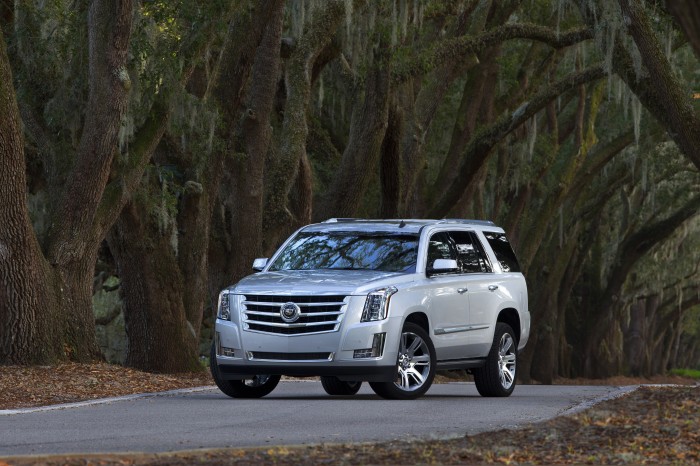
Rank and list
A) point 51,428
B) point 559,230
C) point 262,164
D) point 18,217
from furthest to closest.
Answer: point 559,230
point 262,164
point 18,217
point 51,428

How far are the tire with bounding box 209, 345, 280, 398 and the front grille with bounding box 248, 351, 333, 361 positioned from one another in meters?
0.55

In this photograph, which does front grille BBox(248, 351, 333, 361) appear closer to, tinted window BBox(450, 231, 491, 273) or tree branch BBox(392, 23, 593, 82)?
tinted window BBox(450, 231, 491, 273)

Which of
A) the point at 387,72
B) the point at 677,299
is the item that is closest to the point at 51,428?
the point at 387,72

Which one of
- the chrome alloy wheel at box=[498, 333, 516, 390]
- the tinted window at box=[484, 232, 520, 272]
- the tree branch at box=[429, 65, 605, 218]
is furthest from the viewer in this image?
the tree branch at box=[429, 65, 605, 218]

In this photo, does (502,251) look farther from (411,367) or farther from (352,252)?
(411,367)

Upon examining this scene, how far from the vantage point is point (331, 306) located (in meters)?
14.3

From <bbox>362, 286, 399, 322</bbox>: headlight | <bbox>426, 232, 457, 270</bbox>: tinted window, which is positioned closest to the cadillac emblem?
<bbox>362, 286, 399, 322</bbox>: headlight

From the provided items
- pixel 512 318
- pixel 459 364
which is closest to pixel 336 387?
pixel 459 364

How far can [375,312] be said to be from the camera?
14.4m

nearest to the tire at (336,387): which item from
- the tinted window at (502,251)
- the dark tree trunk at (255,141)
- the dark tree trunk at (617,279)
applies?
the tinted window at (502,251)

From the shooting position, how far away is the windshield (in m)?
15.3

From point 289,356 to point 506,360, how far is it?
3255 mm

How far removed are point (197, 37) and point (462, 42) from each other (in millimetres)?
7260

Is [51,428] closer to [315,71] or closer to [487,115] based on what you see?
[315,71]
